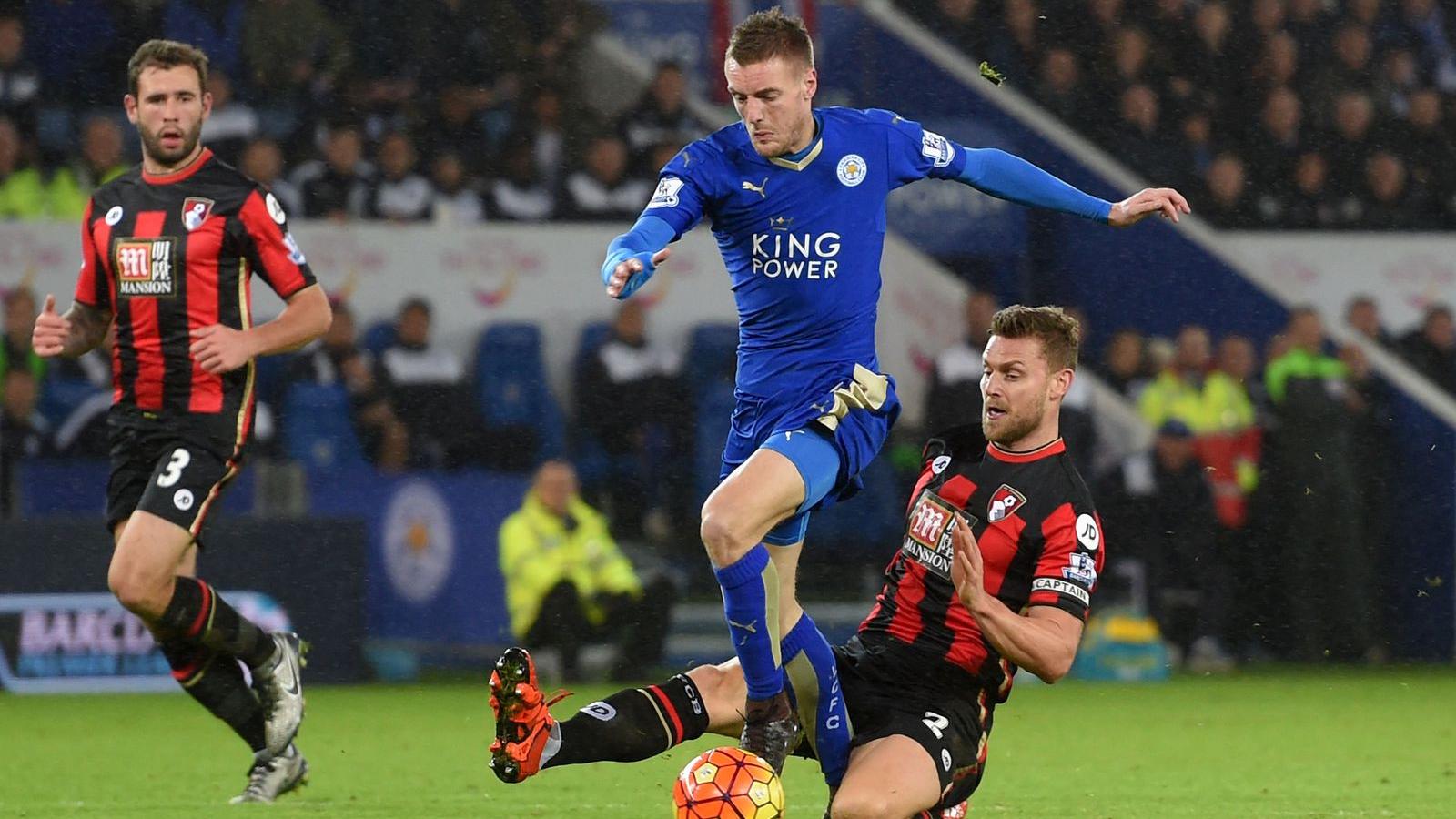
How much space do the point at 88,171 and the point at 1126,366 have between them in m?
6.08

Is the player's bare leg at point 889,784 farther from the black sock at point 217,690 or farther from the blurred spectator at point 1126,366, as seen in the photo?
the blurred spectator at point 1126,366

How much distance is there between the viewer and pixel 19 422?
1071cm

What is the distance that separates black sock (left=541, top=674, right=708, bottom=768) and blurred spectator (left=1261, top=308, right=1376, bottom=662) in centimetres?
705

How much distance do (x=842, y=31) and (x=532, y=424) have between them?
3135 mm

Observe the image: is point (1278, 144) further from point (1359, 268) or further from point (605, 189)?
point (605, 189)

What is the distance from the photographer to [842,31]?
41.2 feet

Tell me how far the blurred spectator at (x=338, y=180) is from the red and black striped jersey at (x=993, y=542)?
711 centimetres

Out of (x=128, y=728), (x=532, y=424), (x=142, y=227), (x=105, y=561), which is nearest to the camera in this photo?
(x=142, y=227)

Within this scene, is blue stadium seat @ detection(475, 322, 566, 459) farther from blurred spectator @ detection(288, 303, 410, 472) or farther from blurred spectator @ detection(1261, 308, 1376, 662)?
blurred spectator @ detection(1261, 308, 1376, 662)

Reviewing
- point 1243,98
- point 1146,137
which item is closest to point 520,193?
point 1146,137

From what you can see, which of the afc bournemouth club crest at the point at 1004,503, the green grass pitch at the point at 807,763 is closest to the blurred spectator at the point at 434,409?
the green grass pitch at the point at 807,763

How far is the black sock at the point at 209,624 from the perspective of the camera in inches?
248

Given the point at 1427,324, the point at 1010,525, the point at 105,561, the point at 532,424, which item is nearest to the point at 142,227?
the point at 1010,525

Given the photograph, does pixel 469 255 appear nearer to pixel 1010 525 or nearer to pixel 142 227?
pixel 142 227
